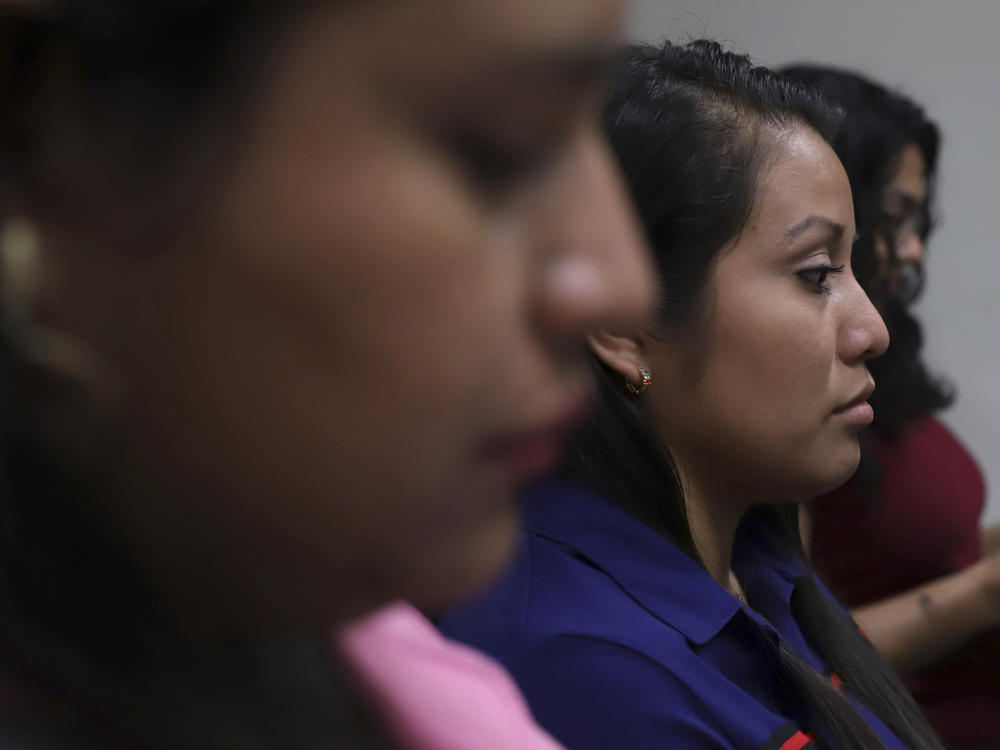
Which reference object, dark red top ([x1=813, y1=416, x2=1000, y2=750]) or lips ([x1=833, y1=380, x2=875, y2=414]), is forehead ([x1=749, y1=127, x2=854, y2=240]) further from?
dark red top ([x1=813, y1=416, x2=1000, y2=750])

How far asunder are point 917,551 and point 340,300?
4.80ft

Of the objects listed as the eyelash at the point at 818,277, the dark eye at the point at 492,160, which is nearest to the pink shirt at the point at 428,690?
the dark eye at the point at 492,160

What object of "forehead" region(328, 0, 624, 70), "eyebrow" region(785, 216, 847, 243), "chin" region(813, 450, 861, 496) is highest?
"forehead" region(328, 0, 624, 70)

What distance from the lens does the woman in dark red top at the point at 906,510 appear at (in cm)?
135

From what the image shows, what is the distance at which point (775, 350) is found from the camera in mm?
877

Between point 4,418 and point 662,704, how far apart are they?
0.57 meters

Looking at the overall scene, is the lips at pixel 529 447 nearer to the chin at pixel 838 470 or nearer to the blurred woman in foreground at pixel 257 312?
the blurred woman in foreground at pixel 257 312

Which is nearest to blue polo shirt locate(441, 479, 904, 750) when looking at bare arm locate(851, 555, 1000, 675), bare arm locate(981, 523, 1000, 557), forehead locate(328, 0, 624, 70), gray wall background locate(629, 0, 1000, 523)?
bare arm locate(851, 555, 1000, 675)

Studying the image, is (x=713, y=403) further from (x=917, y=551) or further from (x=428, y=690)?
(x=917, y=551)

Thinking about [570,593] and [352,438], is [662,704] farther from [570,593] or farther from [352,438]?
[352,438]

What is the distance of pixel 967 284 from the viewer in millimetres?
2262

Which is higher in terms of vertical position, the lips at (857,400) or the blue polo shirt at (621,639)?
the lips at (857,400)

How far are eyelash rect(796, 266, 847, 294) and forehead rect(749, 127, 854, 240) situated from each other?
42 millimetres

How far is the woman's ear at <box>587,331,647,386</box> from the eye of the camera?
2.94ft
